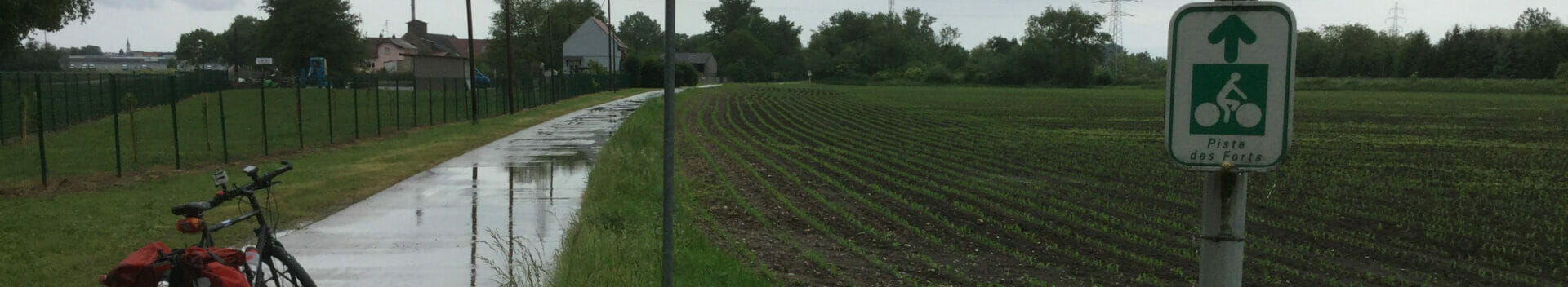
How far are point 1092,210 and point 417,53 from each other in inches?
3348

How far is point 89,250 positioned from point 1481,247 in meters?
11.4

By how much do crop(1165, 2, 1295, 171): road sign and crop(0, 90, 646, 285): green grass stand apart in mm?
4407

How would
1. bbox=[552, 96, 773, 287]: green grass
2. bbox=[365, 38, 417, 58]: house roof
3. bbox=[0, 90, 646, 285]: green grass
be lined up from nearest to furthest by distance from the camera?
1. bbox=[552, 96, 773, 287]: green grass
2. bbox=[0, 90, 646, 285]: green grass
3. bbox=[365, 38, 417, 58]: house roof

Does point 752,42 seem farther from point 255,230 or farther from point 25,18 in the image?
point 255,230

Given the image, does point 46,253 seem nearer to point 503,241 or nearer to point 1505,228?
point 503,241

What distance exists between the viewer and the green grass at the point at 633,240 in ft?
23.1

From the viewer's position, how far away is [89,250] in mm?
9617

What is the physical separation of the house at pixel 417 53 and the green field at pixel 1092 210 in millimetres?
53491

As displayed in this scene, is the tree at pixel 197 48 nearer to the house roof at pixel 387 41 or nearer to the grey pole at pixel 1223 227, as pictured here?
the house roof at pixel 387 41

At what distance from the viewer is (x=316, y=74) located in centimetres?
6906

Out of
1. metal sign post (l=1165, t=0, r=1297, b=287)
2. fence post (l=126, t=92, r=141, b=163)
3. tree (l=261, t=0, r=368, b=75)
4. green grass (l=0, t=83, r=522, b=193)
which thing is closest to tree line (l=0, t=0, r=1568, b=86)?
tree (l=261, t=0, r=368, b=75)

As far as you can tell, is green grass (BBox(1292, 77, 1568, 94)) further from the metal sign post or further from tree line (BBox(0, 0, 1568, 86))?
the metal sign post

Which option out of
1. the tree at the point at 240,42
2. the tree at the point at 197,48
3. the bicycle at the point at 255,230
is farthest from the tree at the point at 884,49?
the bicycle at the point at 255,230

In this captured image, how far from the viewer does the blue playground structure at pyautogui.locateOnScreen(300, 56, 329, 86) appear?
64.9 metres
